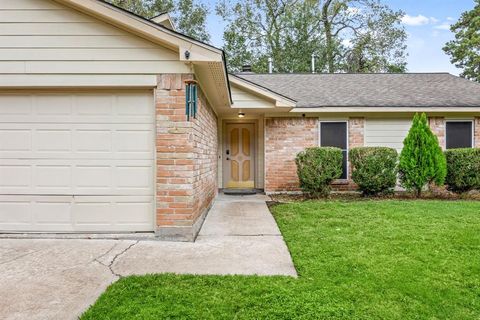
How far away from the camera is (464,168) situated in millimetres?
8477

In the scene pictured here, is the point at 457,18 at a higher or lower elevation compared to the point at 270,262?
higher

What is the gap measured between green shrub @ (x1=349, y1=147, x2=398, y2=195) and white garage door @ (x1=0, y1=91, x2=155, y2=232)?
5938 mm

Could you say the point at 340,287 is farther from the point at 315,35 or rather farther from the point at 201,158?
the point at 315,35

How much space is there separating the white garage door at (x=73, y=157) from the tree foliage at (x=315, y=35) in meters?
18.9

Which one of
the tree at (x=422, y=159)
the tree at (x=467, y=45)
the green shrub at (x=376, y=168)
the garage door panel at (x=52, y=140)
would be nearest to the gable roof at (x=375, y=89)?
the tree at (x=422, y=159)

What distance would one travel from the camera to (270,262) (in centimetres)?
370

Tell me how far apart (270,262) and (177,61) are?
2893mm

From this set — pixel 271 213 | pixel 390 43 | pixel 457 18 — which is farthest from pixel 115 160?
pixel 457 18

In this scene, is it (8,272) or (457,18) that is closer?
(8,272)

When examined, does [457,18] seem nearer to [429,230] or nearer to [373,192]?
[373,192]

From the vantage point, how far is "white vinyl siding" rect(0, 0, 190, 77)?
4473 mm

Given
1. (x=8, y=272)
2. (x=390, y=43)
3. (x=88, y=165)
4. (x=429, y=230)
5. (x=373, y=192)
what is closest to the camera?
(x=8, y=272)

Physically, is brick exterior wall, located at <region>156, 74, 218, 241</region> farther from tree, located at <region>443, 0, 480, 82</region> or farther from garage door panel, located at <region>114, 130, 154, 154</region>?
tree, located at <region>443, 0, 480, 82</region>

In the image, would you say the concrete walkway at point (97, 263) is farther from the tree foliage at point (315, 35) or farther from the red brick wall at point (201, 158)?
the tree foliage at point (315, 35)
